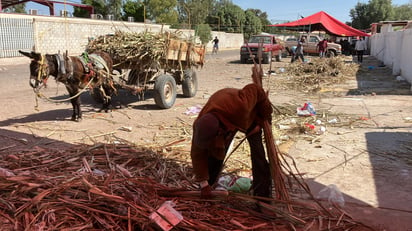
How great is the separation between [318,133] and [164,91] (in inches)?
149

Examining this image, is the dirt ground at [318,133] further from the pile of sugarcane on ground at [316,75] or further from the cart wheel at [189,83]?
the pile of sugarcane on ground at [316,75]

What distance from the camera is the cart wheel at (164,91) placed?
8.60 metres

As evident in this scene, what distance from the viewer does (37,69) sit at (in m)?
6.48

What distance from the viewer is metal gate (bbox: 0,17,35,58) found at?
68.8ft

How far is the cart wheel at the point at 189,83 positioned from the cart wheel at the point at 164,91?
1.17 meters

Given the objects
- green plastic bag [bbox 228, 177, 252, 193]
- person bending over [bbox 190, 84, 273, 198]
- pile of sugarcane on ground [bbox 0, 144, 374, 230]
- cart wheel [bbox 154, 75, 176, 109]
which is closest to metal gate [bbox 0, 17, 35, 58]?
cart wheel [bbox 154, 75, 176, 109]

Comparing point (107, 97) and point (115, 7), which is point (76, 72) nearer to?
point (107, 97)

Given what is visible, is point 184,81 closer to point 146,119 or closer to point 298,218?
point 146,119

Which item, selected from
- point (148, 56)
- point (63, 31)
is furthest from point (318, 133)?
point (63, 31)

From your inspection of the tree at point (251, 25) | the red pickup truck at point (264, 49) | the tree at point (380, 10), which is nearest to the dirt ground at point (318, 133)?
the red pickup truck at point (264, 49)

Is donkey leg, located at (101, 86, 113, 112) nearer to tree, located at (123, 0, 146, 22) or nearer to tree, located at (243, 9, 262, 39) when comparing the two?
tree, located at (123, 0, 146, 22)

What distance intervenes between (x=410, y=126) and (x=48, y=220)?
6967 millimetres

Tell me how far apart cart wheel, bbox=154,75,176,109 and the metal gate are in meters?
16.2

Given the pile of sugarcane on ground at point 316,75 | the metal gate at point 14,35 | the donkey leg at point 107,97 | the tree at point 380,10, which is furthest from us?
the tree at point 380,10
